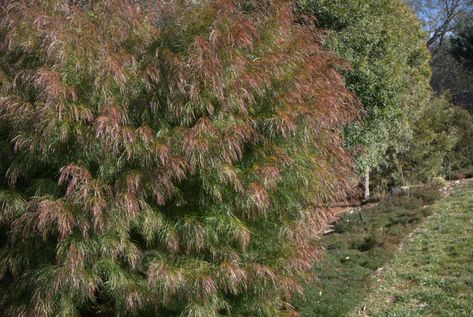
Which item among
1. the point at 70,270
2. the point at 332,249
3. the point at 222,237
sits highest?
the point at 222,237

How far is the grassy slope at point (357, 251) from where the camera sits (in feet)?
24.5

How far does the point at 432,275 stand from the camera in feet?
26.6

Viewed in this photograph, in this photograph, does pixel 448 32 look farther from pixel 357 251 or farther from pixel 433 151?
pixel 357 251

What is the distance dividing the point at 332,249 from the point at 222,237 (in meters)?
4.99

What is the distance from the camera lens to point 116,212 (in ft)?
15.4

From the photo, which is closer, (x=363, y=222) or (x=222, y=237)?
(x=222, y=237)

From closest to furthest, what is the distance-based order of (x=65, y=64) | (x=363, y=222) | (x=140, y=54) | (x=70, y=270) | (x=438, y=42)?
(x=70, y=270) < (x=65, y=64) < (x=140, y=54) < (x=363, y=222) < (x=438, y=42)

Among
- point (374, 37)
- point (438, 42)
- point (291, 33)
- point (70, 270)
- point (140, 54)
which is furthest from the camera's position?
point (438, 42)

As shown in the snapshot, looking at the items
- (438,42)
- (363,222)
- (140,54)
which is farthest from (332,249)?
(438,42)

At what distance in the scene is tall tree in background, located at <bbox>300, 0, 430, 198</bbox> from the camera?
9.46 meters

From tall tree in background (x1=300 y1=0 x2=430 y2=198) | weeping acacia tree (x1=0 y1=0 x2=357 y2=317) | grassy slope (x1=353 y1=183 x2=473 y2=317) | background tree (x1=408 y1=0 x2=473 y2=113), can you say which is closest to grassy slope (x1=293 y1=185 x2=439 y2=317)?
grassy slope (x1=353 y1=183 x2=473 y2=317)

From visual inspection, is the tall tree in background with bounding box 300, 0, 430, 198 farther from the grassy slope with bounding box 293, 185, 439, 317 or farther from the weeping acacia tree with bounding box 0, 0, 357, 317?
the weeping acacia tree with bounding box 0, 0, 357, 317

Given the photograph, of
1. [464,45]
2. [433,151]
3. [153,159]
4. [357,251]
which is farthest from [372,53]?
[464,45]

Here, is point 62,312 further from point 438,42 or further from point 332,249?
point 438,42
